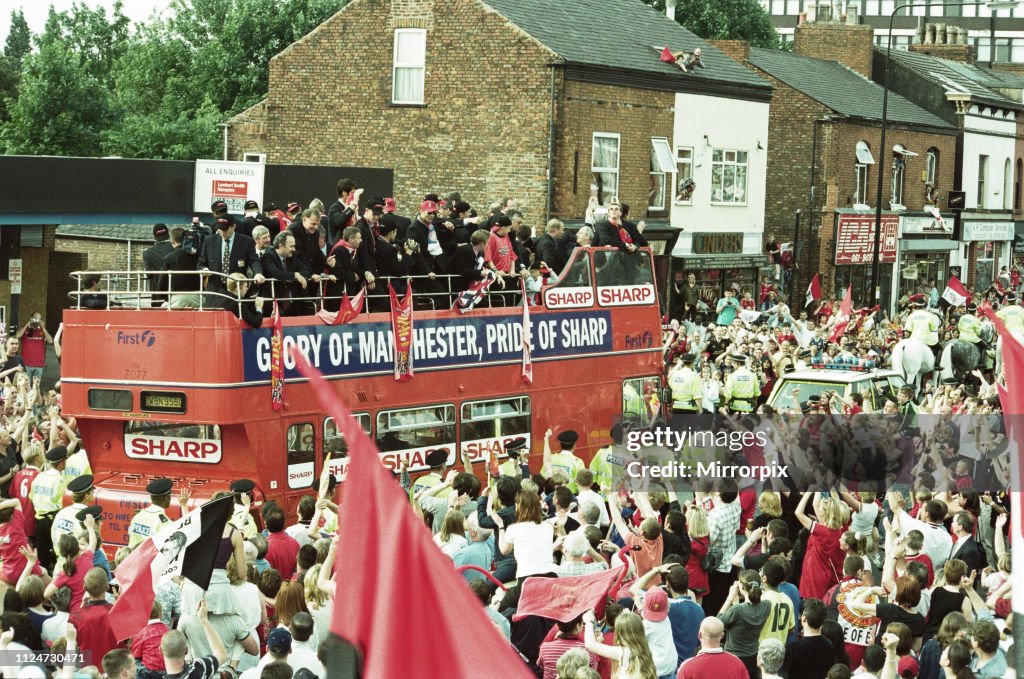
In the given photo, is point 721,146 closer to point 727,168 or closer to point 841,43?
point 727,168

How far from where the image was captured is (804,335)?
2845cm

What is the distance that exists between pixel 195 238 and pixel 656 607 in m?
7.80

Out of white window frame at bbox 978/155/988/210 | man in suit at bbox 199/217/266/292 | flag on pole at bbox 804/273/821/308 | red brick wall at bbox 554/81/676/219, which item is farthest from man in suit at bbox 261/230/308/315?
white window frame at bbox 978/155/988/210

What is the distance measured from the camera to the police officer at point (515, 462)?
52.4 ft

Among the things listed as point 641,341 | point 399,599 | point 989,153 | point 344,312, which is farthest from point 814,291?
point 399,599

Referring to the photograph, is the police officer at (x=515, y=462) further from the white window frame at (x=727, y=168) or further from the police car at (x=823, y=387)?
the white window frame at (x=727, y=168)

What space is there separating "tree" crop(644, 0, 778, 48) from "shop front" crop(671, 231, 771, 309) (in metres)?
24.3

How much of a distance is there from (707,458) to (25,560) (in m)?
8.01

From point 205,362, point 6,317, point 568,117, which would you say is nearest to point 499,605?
point 205,362

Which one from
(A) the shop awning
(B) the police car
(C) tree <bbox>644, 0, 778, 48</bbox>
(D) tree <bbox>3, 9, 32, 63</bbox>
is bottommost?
(B) the police car

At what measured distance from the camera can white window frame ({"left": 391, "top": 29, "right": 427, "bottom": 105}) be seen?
111 feet

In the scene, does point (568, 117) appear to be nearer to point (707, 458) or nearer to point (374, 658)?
point (707, 458)

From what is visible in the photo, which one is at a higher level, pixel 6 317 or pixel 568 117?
pixel 568 117

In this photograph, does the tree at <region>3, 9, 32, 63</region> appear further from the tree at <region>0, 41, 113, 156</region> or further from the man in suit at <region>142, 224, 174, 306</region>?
the man in suit at <region>142, 224, 174, 306</region>
